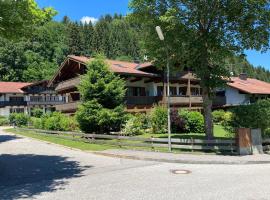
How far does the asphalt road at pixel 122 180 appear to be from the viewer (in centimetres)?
1099

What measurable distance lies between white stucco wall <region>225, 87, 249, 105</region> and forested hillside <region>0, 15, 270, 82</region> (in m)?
38.1

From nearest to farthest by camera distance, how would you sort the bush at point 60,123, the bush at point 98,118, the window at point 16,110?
the bush at point 98,118 → the bush at point 60,123 → the window at point 16,110

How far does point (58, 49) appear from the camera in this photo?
4491 inches

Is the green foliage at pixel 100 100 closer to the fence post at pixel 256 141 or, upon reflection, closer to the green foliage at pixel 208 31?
the green foliage at pixel 208 31

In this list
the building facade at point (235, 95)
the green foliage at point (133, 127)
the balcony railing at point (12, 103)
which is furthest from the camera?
the balcony railing at point (12, 103)

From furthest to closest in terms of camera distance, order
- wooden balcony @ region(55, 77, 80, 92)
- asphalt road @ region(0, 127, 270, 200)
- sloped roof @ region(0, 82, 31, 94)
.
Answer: sloped roof @ region(0, 82, 31, 94) → wooden balcony @ region(55, 77, 80, 92) → asphalt road @ region(0, 127, 270, 200)

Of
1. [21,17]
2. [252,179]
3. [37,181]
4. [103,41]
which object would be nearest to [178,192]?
[252,179]

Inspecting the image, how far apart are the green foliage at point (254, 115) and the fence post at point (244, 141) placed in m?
1.73

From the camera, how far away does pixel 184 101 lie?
45031 millimetres

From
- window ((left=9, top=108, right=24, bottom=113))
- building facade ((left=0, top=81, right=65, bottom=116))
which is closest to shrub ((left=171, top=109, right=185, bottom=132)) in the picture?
building facade ((left=0, top=81, right=65, bottom=116))

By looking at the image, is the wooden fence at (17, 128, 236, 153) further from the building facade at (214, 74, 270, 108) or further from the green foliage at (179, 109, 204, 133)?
the building facade at (214, 74, 270, 108)

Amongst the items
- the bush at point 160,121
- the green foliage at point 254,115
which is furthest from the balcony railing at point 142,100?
the green foliage at point 254,115

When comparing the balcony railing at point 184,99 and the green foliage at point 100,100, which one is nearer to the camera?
the green foliage at point 100,100

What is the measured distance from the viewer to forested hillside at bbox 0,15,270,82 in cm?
10325
